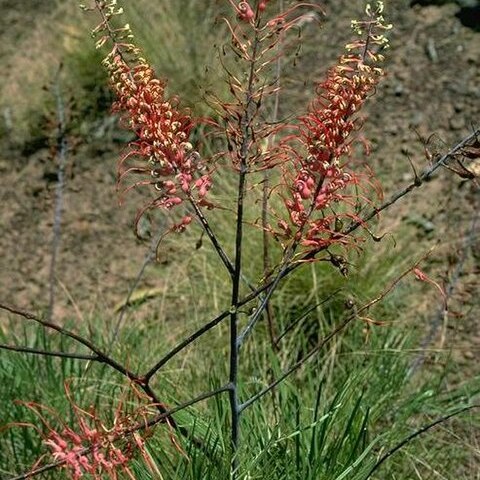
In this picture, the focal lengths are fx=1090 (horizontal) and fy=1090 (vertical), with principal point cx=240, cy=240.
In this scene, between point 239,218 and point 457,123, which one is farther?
point 457,123

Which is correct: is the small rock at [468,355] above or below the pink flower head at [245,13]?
below

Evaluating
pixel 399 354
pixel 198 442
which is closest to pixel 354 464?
pixel 198 442

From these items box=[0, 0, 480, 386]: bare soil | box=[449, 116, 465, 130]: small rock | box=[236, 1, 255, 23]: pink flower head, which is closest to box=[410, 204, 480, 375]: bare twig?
box=[0, 0, 480, 386]: bare soil

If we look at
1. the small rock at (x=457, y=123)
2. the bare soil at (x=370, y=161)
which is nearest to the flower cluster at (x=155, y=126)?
the bare soil at (x=370, y=161)

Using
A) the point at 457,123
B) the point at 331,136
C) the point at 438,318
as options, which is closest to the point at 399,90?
the point at 457,123

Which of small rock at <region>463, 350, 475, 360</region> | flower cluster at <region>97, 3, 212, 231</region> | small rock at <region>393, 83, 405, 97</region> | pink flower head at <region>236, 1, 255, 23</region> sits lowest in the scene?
small rock at <region>463, 350, 475, 360</region>

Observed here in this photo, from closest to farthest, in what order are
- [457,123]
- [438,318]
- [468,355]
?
[438,318]
[468,355]
[457,123]

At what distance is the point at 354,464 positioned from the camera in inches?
75.1

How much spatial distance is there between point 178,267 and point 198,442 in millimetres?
1707

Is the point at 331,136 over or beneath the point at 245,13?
beneath

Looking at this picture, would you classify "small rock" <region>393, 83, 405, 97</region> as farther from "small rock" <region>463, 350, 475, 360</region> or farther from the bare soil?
"small rock" <region>463, 350, 475, 360</region>

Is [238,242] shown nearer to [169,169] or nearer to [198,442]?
[169,169]

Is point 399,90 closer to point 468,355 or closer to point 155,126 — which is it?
point 468,355

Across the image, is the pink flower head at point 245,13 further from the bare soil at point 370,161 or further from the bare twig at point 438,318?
the bare soil at point 370,161
